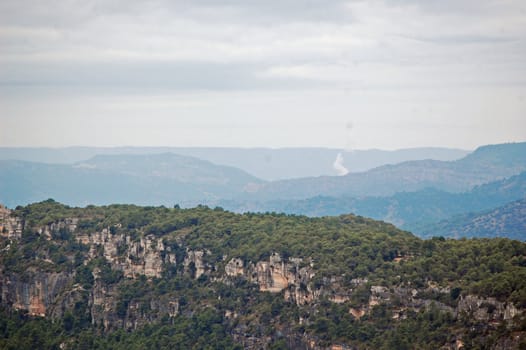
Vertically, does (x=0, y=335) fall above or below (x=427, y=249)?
below

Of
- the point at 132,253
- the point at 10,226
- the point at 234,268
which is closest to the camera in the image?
the point at 234,268

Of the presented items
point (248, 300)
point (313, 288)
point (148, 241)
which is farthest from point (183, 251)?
point (313, 288)

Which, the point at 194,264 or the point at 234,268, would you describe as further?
the point at 194,264

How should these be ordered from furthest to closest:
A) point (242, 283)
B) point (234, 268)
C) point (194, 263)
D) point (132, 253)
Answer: point (132, 253), point (194, 263), point (234, 268), point (242, 283)

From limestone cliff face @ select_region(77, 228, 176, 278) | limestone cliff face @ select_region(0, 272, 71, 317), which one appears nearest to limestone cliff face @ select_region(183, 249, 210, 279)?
limestone cliff face @ select_region(77, 228, 176, 278)

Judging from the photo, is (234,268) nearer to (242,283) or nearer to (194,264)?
(242,283)

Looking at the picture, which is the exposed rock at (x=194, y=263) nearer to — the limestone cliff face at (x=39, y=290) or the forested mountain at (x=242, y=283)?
the forested mountain at (x=242, y=283)

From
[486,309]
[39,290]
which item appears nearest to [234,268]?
[39,290]

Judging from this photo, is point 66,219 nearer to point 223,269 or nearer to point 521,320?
point 223,269
